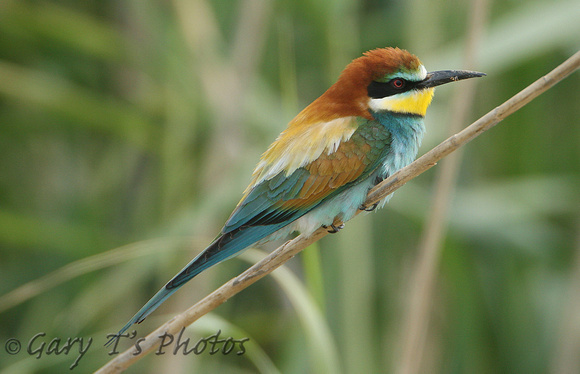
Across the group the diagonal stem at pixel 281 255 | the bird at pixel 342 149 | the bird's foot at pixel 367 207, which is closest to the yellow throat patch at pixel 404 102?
the bird at pixel 342 149

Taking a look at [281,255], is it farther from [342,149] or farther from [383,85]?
[383,85]

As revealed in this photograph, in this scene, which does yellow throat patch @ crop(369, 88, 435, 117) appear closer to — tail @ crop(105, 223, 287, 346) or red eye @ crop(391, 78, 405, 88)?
red eye @ crop(391, 78, 405, 88)

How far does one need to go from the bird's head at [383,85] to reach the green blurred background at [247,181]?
0.37 m

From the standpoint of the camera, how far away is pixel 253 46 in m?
2.11

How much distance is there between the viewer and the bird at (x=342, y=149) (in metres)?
1.65

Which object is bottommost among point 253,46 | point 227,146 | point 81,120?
point 227,146

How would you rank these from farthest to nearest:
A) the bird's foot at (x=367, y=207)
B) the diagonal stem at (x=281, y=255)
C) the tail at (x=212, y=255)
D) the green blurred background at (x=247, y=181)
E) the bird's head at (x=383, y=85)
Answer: the green blurred background at (x=247, y=181), the bird's head at (x=383, y=85), the bird's foot at (x=367, y=207), the tail at (x=212, y=255), the diagonal stem at (x=281, y=255)

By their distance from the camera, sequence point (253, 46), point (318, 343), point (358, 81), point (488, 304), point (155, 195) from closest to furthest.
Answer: point (318, 343)
point (358, 81)
point (253, 46)
point (488, 304)
point (155, 195)

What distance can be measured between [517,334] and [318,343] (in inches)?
43.8

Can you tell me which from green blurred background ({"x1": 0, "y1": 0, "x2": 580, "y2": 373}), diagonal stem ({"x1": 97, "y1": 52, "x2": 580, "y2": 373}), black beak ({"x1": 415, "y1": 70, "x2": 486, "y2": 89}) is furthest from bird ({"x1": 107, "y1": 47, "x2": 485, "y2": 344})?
green blurred background ({"x1": 0, "y1": 0, "x2": 580, "y2": 373})

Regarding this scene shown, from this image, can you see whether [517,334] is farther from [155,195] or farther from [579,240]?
[155,195]

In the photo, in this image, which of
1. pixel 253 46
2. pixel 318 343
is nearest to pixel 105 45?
pixel 253 46

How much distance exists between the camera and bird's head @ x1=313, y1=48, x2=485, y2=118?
1.69 m

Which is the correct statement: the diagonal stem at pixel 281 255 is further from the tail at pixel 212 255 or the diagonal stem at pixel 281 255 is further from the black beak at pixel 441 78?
the black beak at pixel 441 78
